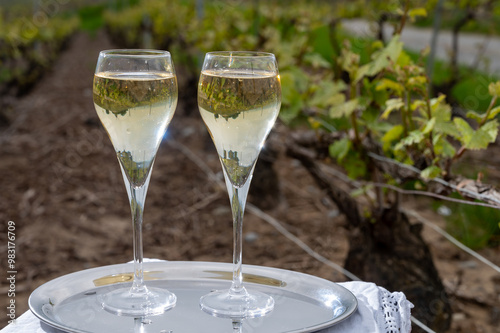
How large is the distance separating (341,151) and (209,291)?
1109 mm

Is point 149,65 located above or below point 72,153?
above

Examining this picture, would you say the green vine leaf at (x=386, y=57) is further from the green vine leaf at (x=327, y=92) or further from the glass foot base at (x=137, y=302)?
the glass foot base at (x=137, y=302)

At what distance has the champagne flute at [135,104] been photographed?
1193 mm

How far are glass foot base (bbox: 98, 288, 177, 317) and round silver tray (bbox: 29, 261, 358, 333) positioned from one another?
0.05ft

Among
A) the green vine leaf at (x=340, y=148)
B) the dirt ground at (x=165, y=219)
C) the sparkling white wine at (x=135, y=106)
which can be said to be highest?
the sparkling white wine at (x=135, y=106)

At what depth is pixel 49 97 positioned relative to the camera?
8859mm

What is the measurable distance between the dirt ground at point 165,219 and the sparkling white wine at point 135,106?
1812 millimetres

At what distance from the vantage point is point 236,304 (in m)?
1.29

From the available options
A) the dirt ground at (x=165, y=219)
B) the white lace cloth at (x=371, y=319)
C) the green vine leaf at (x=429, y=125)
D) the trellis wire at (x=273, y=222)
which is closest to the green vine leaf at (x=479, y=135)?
the green vine leaf at (x=429, y=125)

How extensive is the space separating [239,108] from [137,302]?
44cm

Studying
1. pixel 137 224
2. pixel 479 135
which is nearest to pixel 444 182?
pixel 479 135

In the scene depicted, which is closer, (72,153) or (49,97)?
(72,153)

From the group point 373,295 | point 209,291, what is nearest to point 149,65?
point 209,291

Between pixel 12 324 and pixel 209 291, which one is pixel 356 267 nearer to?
pixel 209 291
